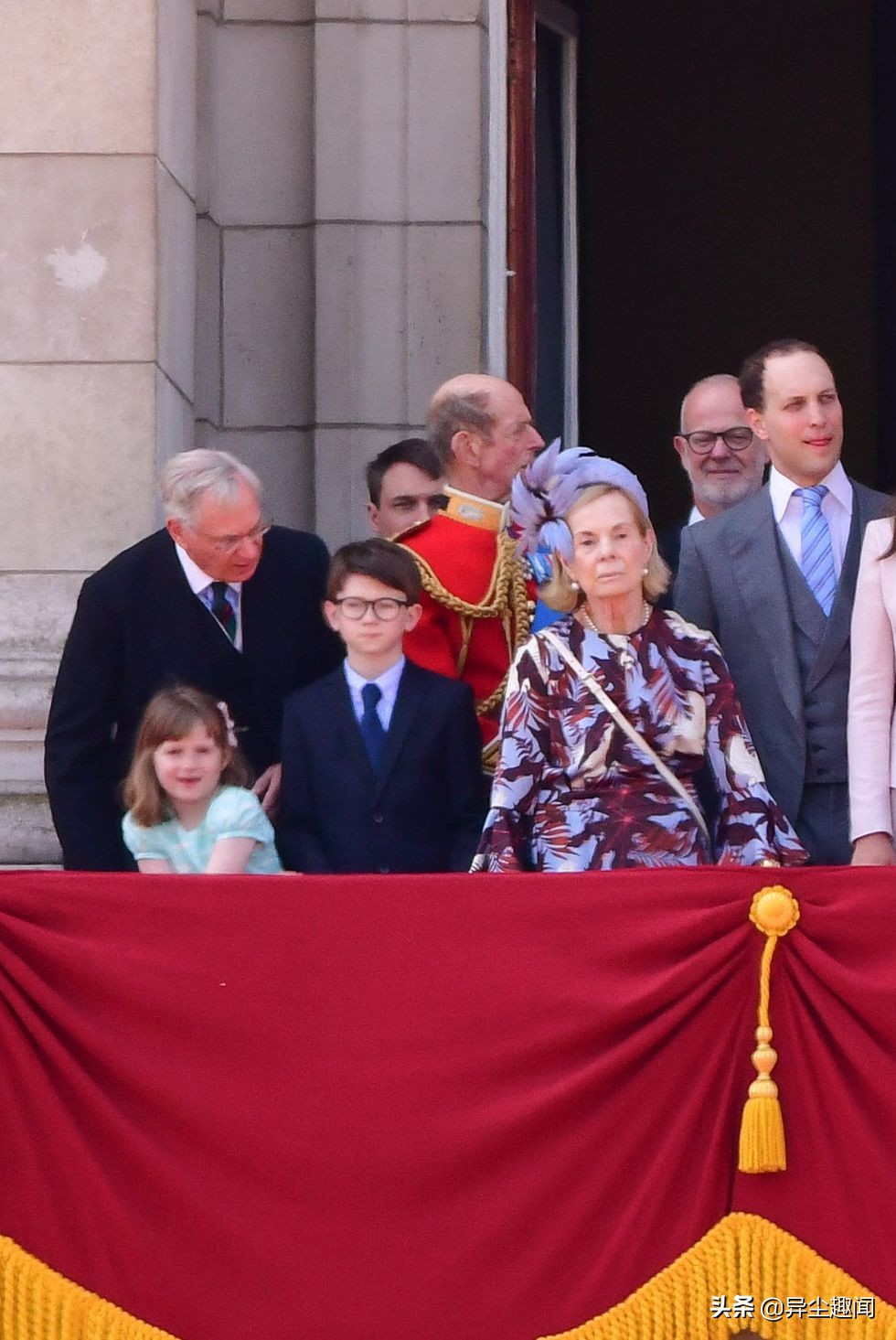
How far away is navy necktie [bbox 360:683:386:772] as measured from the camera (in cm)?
540

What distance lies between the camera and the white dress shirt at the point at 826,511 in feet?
18.0

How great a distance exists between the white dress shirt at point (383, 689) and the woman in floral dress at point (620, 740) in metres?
0.40

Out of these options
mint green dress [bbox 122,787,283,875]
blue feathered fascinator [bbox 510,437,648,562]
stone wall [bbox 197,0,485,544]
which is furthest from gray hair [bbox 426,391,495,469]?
stone wall [bbox 197,0,485,544]

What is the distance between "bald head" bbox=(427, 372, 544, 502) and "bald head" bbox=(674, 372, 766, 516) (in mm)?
511

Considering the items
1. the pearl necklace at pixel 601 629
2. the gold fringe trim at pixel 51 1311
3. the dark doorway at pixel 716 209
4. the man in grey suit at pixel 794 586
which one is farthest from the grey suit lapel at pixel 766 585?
the dark doorway at pixel 716 209

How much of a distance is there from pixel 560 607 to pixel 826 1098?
123cm

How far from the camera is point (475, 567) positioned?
582cm

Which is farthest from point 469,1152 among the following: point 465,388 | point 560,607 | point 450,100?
point 450,100

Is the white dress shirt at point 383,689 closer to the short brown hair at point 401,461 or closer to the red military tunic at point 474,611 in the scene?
the red military tunic at point 474,611

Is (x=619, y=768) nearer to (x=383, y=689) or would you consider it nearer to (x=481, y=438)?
(x=383, y=689)

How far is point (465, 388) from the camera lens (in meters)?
6.01

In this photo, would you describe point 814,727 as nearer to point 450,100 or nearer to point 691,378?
point 450,100

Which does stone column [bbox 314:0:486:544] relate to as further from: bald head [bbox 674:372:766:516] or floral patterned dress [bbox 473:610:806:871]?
floral patterned dress [bbox 473:610:806:871]

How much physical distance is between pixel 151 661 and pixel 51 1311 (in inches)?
65.1
